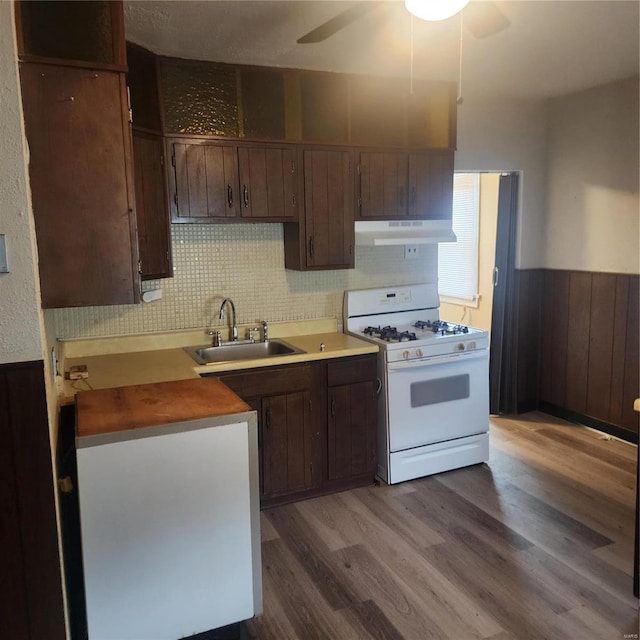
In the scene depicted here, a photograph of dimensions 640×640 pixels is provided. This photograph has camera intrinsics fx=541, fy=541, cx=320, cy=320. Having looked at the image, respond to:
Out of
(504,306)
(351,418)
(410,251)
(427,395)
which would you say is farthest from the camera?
(504,306)

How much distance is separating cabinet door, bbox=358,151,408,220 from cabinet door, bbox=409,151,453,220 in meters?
0.07

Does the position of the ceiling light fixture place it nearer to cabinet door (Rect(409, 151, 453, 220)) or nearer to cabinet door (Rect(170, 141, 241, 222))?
cabinet door (Rect(170, 141, 241, 222))

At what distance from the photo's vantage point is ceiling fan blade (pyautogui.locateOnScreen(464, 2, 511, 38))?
1974mm

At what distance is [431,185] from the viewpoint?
369cm

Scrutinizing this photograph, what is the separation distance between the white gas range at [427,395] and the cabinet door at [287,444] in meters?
0.50

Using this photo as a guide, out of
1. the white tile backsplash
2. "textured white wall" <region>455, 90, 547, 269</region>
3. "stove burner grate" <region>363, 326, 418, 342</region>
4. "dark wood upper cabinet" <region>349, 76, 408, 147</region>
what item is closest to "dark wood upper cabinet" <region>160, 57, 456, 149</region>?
"dark wood upper cabinet" <region>349, 76, 408, 147</region>

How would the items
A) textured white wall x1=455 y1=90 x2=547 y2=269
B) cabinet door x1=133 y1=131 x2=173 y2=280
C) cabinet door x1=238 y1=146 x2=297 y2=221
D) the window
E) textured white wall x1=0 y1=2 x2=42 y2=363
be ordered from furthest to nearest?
the window, textured white wall x1=455 y1=90 x2=547 y2=269, cabinet door x1=238 y1=146 x2=297 y2=221, cabinet door x1=133 y1=131 x2=173 y2=280, textured white wall x1=0 y1=2 x2=42 y2=363

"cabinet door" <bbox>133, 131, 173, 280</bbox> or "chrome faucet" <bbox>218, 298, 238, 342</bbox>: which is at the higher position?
"cabinet door" <bbox>133, 131, 173, 280</bbox>

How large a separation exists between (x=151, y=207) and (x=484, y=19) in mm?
1772

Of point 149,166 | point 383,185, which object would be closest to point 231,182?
point 149,166

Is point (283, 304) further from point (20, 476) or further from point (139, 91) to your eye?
point (20, 476)

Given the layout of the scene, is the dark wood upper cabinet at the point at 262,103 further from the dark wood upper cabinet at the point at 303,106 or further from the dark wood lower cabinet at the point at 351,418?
the dark wood lower cabinet at the point at 351,418

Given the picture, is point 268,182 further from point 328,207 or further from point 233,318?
point 233,318

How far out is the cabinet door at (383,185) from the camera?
11.4 feet
